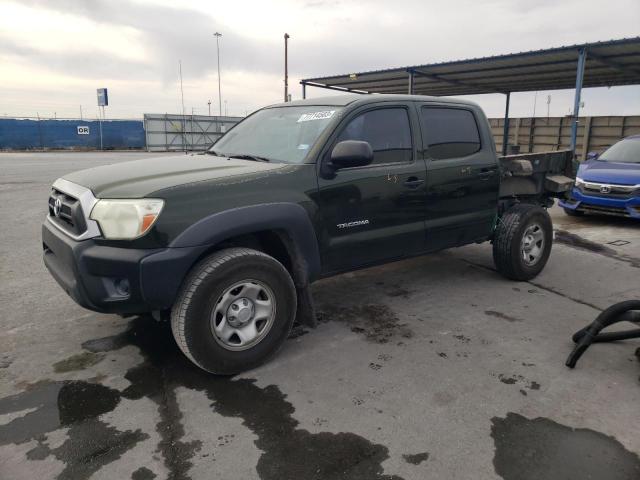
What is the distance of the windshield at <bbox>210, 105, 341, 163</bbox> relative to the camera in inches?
143

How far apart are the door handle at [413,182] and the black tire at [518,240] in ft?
4.51

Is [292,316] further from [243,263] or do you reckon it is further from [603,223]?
[603,223]

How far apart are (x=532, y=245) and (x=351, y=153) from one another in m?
2.82

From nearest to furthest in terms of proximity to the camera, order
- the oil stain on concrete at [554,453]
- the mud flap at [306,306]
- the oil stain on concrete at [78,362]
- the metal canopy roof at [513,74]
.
A: the oil stain on concrete at [554,453] < the oil stain on concrete at [78,362] < the mud flap at [306,306] < the metal canopy roof at [513,74]

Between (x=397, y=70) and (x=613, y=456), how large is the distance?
15435mm

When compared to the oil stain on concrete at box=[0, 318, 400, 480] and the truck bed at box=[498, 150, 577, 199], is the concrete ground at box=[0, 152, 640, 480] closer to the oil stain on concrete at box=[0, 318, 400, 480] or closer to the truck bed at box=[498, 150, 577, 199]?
the oil stain on concrete at box=[0, 318, 400, 480]

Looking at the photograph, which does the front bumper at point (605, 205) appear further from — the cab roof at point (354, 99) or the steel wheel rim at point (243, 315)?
the steel wheel rim at point (243, 315)

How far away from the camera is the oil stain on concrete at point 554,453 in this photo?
225 cm

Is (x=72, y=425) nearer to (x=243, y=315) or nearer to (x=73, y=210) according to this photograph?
(x=243, y=315)

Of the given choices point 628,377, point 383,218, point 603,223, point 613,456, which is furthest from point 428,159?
point 603,223

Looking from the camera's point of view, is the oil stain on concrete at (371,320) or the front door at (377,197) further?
the oil stain on concrete at (371,320)

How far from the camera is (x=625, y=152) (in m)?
8.84

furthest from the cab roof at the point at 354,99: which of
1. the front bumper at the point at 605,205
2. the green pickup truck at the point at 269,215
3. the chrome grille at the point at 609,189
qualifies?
the chrome grille at the point at 609,189

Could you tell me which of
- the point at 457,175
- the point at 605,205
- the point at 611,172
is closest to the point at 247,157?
the point at 457,175
